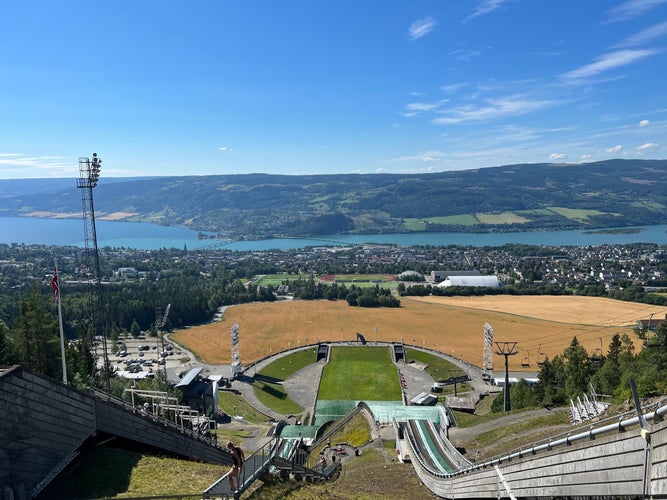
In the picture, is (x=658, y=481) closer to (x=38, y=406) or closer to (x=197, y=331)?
(x=38, y=406)

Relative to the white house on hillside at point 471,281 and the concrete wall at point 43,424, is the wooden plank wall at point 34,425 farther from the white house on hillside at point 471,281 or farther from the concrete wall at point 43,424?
the white house on hillside at point 471,281

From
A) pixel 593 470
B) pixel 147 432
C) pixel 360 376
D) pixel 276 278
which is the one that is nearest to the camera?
pixel 593 470

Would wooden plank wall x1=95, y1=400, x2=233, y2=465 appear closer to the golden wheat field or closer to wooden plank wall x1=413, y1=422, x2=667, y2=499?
wooden plank wall x1=413, y1=422, x2=667, y2=499

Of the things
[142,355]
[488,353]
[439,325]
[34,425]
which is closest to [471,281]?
[439,325]

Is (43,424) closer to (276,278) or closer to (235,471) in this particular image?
(235,471)

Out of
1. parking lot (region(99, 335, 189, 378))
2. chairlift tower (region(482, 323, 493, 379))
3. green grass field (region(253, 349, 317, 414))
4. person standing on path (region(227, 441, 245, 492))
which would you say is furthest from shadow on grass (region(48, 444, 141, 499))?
chairlift tower (region(482, 323, 493, 379))

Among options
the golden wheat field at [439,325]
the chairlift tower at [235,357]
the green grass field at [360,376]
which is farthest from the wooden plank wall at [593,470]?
the golden wheat field at [439,325]
